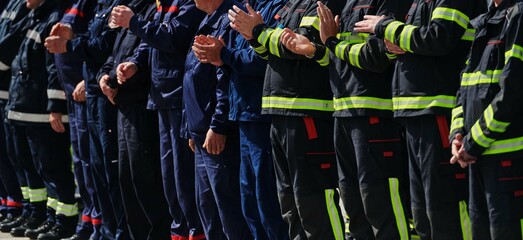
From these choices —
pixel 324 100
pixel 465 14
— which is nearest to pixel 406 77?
pixel 465 14

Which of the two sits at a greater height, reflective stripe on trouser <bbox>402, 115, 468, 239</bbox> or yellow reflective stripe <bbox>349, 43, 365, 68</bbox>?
yellow reflective stripe <bbox>349, 43, 365, 68</bbox>

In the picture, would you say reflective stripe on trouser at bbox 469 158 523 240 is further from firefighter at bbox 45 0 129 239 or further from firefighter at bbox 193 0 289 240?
firefighter at bbox 45 0 129 239

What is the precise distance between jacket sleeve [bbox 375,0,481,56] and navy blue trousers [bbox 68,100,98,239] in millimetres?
4133

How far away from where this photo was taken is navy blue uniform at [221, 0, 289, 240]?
704cm

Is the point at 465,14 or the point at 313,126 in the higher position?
the point at 465,14

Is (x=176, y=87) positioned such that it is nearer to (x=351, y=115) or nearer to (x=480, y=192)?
(x=351, y=115)

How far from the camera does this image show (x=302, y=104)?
6.61 metres

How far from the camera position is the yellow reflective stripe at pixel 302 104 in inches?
260

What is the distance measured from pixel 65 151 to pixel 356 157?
15.2 ft

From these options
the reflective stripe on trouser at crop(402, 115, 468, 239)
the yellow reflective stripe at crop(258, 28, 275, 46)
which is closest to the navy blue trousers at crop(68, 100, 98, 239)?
the yellow reflective stripe at crop(258, 28, 275, 46)

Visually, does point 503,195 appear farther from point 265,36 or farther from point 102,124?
point 102,124

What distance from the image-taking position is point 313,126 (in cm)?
662

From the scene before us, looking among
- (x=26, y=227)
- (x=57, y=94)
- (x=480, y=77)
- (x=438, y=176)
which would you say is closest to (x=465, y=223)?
(x=438, y=176)

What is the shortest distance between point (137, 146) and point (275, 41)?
2.08 metres
